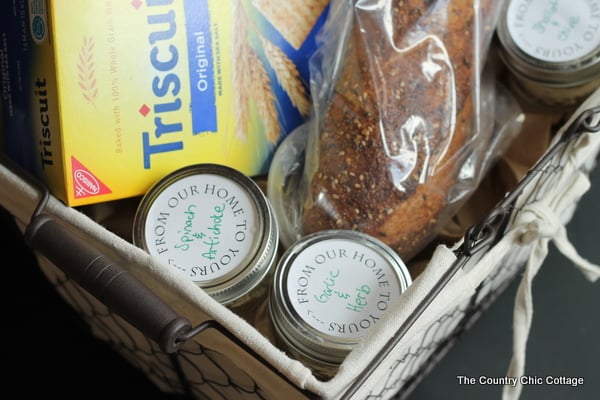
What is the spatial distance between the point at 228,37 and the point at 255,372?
304mm

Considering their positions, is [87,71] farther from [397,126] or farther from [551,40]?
[551,40]

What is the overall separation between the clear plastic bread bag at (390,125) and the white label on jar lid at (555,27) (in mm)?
27

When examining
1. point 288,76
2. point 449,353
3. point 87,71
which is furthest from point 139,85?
point 449,353

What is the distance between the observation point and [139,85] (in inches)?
23.0

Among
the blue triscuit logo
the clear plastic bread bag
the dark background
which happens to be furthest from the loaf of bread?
the blue triscuit logo

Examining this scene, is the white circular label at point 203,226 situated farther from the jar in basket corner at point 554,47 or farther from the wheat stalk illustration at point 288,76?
the jar in basket corner at point 554,47

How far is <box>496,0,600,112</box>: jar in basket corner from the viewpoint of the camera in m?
0.65

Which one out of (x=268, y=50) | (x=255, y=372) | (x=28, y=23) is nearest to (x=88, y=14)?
(x=28, y=23)

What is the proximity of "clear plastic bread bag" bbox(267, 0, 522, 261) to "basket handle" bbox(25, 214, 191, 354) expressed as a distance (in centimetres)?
20

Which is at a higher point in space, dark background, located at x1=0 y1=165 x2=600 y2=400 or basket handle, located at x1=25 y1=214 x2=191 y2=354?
basket handle, located at x1=25 y1=214 x2=191 y2=354

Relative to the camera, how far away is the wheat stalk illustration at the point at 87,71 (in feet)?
1.82

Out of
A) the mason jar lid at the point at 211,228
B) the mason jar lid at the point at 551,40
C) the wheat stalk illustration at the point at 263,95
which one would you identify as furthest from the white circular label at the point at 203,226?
Result: the mason jar lid at the point at 551,40

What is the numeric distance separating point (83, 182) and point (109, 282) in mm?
144

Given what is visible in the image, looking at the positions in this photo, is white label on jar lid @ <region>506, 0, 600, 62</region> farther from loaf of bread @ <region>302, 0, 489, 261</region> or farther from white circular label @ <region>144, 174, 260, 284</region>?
white circular label @ <region>144, 174, 260, 284</region>
